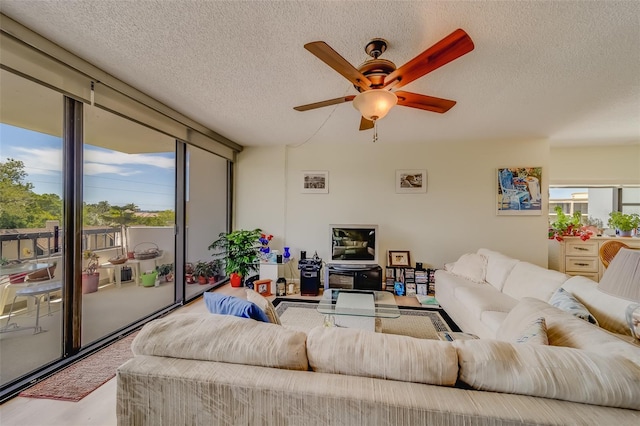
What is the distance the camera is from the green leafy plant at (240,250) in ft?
12.5

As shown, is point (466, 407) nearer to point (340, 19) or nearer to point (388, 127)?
point (340, 19)

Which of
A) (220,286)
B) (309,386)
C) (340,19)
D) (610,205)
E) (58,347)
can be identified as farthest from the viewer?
(610,205)

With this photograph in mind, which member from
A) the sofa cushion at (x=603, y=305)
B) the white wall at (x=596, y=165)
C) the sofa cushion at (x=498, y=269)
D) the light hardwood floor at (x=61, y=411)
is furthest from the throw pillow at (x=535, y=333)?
the white wall at (x=596, y=165)

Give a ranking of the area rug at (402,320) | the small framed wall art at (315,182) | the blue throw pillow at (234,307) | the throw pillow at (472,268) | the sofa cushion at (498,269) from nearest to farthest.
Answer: the blue throw pillow at (234,307)
the area rug at (402,320)
the sofa cushion at (498,269)
the throw pillow at (472,268)
the small framed wall art at (315,182)

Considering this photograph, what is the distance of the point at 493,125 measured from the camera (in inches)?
126

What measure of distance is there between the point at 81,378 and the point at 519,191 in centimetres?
546

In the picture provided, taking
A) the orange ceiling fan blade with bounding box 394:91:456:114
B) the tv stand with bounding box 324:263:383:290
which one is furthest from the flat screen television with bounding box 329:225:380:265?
the orange ceiling fan blade with bounding box 394:91:456:114

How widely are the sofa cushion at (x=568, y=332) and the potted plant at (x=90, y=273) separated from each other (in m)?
3.27

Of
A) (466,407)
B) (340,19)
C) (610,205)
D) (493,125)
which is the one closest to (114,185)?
(340,19)

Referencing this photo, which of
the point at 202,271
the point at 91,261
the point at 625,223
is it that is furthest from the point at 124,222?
the point at 625,223

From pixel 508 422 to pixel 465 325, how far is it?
208 centimetres

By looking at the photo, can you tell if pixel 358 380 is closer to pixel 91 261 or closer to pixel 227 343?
pixel 227 343

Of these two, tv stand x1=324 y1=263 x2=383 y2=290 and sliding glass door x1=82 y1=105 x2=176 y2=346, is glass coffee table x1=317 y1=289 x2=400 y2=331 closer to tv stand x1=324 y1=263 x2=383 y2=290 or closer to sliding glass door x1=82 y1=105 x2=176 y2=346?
tv stand x1=324 y1=263 x2=383 y2=290

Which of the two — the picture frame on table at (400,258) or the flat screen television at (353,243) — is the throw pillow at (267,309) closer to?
the flat screen television at (353,243)
